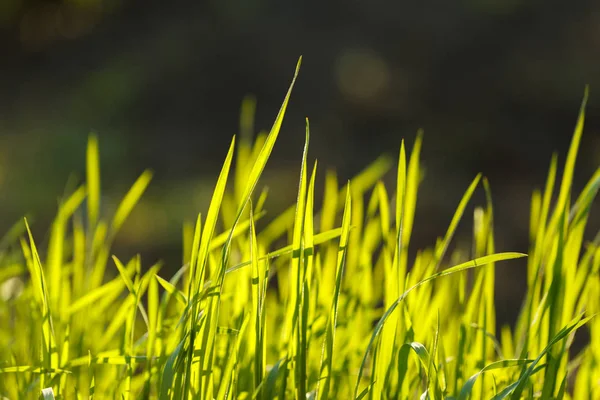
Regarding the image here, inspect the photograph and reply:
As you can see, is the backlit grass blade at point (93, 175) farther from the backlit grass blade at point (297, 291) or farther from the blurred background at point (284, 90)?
the blurred background at point (284, 90)

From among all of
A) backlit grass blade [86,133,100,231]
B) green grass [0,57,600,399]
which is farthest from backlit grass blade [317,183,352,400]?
backlit grass blade [86,133,100,231]

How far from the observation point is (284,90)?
2848mm

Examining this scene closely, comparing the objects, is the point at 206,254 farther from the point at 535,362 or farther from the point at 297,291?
the point at 535,362

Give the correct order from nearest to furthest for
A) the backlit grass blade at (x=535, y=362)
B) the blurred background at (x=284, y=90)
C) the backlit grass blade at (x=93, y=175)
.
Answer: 1. the backlit grass blade at (x=535, y=362)
2. the backlit grass blade at (x=93, y=175)
3. the blurred background at (x=284, y=90)

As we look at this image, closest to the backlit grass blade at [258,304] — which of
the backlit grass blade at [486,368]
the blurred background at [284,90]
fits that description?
the backlit grass blade at [486,368]

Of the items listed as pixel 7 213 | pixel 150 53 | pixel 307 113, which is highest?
pixel 150 53

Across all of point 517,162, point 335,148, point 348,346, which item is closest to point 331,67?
point 335,148

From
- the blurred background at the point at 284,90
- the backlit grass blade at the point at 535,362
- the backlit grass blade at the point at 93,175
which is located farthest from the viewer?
the blurred background at the point at 284,90

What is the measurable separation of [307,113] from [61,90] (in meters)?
1.03

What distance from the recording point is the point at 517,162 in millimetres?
2436

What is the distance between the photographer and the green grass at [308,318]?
45 cm

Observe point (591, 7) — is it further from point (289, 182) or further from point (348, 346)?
point (348, 346)

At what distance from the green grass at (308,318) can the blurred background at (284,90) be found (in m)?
1.39

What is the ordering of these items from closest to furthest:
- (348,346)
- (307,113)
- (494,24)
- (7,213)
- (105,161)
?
(348,346) → (7,213) → (105,161) → (307,113) → (494,24)
